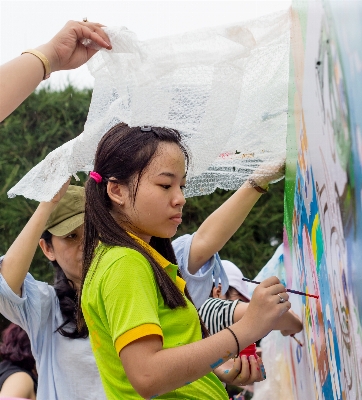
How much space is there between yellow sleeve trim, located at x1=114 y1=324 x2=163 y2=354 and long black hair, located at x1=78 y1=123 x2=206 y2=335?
16 cm

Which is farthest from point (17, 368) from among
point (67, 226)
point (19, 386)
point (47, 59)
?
point (47, 59)

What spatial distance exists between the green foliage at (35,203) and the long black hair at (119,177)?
3.02 meters

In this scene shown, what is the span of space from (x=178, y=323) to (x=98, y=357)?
8.0 inches

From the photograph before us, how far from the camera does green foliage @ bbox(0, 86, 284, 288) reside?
15.7 feet

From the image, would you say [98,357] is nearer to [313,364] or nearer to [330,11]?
[313,364]

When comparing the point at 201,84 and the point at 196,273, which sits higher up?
the point at 201,84

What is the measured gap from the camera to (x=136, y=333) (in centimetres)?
140

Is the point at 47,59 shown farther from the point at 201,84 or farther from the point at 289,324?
the point at 289,324

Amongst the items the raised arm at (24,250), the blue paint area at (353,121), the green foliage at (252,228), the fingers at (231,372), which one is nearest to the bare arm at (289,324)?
the fingers at (231,372)

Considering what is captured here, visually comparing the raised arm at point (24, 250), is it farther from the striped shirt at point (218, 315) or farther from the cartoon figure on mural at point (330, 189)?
the cartoon figure on mural at point (330, 189)

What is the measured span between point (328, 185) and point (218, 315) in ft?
3.80

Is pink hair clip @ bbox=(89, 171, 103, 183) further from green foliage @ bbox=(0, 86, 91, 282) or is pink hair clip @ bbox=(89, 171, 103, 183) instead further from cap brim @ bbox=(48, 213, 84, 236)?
green foliage @ bbox=(0, 86, 91, 282)

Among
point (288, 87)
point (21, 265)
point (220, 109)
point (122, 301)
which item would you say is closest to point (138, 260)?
point (122, 301)

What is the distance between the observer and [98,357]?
1628 millimetres
